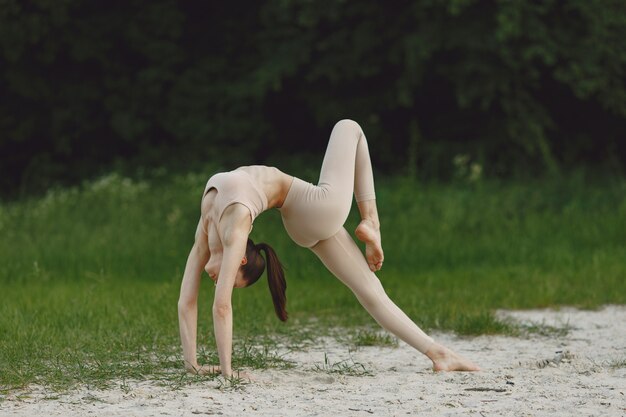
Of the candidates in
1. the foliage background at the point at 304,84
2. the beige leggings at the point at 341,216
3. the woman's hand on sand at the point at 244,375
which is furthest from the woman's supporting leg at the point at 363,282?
the foliage background at the point at 304,84

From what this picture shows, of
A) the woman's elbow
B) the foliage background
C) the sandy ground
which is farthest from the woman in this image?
the foliage background

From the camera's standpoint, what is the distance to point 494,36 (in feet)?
50.1

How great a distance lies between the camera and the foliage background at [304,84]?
1570 cm

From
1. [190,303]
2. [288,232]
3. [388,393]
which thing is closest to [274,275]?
[288,232]

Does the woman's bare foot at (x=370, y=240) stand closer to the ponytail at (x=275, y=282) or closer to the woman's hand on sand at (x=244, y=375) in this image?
the ponytail at (x=275, y=282)

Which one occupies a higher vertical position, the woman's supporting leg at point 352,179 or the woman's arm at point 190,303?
the woman's supporting leg at point 352,179

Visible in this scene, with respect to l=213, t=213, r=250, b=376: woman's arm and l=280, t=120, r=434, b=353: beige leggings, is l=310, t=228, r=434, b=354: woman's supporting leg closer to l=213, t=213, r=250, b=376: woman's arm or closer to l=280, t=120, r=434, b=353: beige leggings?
Result: l=280, t=120, r=434, b=353: beige leggings

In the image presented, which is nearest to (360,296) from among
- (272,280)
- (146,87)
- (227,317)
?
(272,280)

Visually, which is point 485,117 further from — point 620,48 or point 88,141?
point 88,141

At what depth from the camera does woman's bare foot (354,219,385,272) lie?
20.5ft

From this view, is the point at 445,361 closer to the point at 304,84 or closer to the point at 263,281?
the point at 263,281

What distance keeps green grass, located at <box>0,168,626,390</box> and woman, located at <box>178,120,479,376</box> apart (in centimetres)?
47

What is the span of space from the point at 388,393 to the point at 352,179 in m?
1.23

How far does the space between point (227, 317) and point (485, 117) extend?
1151 centimetres
